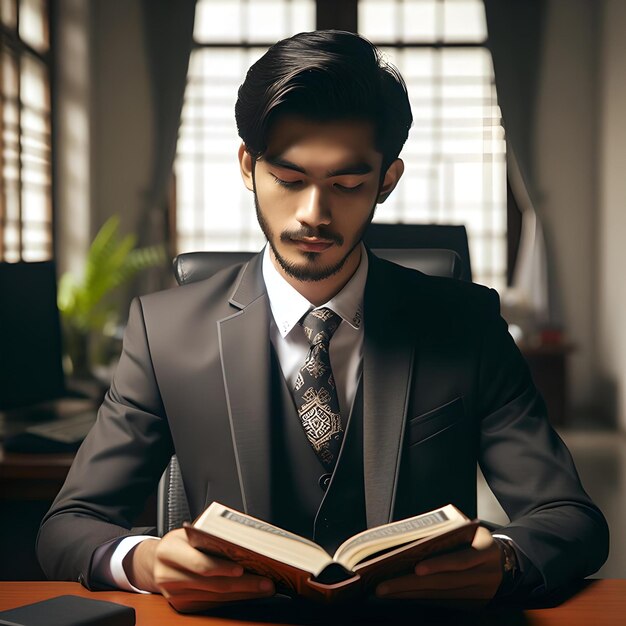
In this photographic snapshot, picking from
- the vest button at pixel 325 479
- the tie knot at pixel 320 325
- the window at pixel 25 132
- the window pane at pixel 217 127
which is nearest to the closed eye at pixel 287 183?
the tie knot at pixel 320 325

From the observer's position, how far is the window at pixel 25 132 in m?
5.41

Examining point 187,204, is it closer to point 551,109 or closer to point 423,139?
point 423,139

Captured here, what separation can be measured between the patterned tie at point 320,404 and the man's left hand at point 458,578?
1.24 ft

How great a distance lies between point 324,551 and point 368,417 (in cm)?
46

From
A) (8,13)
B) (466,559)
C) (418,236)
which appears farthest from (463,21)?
(466,559)

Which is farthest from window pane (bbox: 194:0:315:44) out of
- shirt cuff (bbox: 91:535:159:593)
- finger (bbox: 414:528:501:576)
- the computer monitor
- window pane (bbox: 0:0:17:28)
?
finger (bbox: 414:528:501:576)

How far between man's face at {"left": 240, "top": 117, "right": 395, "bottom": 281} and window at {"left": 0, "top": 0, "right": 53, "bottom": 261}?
13.7ft

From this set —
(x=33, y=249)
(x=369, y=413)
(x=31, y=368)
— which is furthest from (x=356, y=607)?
(x=33, y=249)

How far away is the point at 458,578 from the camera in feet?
3.59

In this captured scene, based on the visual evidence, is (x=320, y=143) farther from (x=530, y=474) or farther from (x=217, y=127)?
(x=217, y=127)

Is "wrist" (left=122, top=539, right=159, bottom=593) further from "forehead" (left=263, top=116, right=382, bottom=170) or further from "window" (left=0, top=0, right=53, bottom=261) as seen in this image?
"window" (left=0, top=0, right=53, bottom=261)

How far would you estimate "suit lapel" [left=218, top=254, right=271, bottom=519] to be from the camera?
144cm

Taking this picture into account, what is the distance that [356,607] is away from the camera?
1.16 metres

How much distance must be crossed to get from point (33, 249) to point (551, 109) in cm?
396
